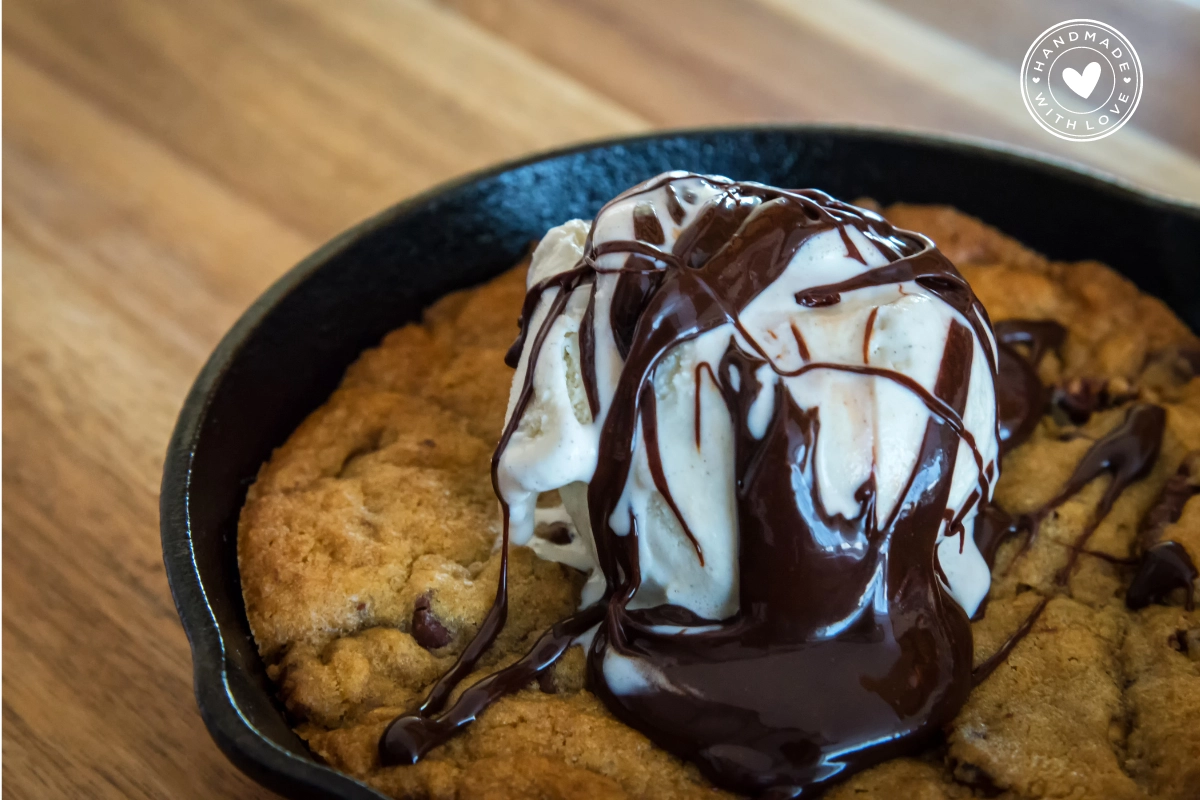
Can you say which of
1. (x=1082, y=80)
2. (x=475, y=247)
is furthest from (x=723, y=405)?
(x=1082, y=80)

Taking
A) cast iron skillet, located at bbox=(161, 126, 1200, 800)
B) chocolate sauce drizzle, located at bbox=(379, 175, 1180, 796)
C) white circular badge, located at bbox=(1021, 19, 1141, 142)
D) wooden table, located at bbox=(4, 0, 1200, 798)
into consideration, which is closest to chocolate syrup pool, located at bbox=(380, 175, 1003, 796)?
chocolate sauce drizzle, located at bbox=(379, 175, 1180, 796)

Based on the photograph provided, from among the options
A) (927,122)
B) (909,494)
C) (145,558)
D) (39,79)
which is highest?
(927,122)

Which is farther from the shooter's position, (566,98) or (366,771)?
(566,98)

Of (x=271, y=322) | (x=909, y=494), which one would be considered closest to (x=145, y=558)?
(x=271, y=322)

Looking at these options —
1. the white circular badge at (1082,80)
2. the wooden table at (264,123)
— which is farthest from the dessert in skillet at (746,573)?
the white circular badge at (1082,80)

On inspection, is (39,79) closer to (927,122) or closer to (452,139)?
(452,139)

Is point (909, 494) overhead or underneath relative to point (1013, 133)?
underneath
